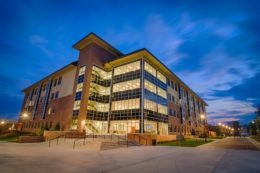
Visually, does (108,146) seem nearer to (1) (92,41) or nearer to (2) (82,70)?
(2) (82,70)

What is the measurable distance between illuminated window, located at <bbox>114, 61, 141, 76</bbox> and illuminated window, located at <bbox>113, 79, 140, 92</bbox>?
3160 mm

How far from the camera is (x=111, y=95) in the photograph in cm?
3881

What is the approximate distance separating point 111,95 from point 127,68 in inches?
323

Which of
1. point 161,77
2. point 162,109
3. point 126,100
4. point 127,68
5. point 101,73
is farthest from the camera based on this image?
point 161,77

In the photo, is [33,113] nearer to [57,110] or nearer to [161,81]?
[57,110]

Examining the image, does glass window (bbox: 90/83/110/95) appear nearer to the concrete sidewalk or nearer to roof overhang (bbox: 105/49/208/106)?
roof overhang (bbox: 105/49/208/106)

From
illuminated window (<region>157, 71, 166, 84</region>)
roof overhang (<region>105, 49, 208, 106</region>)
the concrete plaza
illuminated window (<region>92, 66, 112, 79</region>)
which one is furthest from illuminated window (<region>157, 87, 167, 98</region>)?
the concrete plaza

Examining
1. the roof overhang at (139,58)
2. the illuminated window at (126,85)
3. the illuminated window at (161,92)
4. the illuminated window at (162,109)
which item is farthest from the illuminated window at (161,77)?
the illuminated window at (126,85)

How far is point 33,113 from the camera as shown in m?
55.2

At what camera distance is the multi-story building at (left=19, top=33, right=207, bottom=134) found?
33.6m

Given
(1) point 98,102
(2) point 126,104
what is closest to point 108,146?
(2) point 126,104

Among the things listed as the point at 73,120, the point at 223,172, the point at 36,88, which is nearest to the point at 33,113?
the point at 36,88

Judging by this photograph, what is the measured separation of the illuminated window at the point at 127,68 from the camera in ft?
119

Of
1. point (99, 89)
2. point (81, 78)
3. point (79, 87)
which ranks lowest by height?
point (99, 89)
